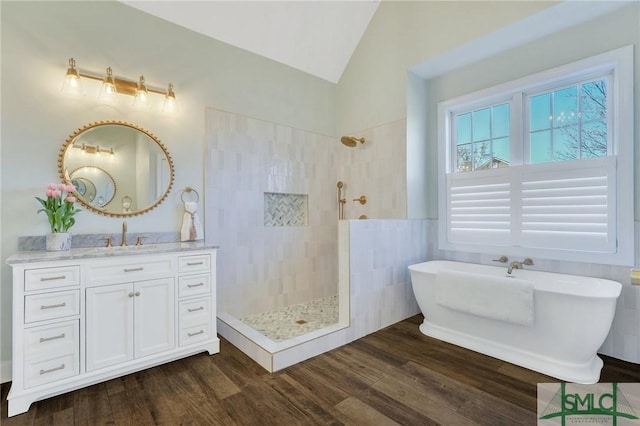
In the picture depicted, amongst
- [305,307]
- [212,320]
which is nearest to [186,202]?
[212,320]

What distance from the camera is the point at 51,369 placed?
1.76 m

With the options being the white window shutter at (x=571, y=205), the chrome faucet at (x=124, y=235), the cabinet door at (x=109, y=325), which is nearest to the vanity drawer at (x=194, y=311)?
the cabinet door at (x=109, y=325)

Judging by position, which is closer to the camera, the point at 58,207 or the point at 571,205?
the point at 58,207

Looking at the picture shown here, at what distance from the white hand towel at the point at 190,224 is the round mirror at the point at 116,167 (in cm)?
23

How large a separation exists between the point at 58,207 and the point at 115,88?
3.38 feet

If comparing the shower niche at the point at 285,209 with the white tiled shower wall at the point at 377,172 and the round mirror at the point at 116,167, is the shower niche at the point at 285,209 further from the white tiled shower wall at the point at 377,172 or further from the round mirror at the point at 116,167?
the round mirror at the point at 116,167

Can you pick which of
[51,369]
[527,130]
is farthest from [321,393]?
[527,130]

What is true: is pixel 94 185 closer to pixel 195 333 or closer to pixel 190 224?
pixel 190 224

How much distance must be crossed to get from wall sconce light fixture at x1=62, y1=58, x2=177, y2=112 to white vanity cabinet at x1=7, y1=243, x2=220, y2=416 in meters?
1.27

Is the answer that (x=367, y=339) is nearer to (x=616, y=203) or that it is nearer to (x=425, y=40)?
(x=616, y=203)

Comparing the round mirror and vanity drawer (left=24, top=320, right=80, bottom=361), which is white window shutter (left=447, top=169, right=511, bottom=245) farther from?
vanity drawer (left=24, top=320, right=80, bottom=361)

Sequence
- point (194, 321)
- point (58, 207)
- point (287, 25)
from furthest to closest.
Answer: point (287, 25) < point (194, 321) < point (58, 207)

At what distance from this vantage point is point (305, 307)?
11.5 ft

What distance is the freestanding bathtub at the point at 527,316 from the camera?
6.31 feet
